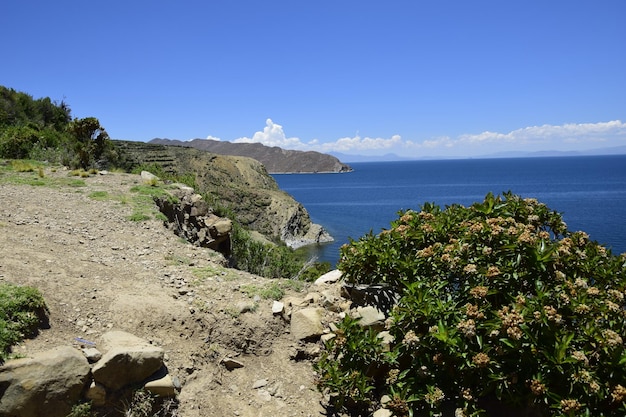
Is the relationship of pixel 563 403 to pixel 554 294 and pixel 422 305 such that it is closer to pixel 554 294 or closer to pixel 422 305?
pixel 554 294

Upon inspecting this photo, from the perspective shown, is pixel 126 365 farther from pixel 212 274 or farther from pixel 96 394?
pixel 212 274

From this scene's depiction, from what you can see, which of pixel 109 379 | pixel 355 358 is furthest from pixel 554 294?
pixel 109 379

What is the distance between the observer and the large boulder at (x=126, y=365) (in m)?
4.93

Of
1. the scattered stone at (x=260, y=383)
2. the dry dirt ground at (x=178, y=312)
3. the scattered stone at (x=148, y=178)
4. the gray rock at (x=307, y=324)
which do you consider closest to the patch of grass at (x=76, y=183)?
the scattered stone at (x=148, y=178)

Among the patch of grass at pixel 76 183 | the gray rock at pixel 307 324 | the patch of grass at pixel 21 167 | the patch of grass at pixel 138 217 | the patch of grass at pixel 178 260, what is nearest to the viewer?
the gray rock at pixel 307 324

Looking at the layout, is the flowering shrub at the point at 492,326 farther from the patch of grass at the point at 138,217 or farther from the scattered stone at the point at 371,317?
the patch of grass at the point at 138,217

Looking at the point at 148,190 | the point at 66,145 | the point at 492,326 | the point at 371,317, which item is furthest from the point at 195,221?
the point at 66,145

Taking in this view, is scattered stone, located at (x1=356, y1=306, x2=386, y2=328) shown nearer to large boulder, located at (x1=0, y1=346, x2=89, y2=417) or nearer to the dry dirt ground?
the dry dirt ground

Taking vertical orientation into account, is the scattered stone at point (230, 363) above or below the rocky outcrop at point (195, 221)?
below

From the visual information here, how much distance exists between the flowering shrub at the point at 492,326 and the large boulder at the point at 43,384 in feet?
9.22

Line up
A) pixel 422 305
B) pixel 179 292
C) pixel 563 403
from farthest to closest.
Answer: pixel 179 292 → pixel 422 305 → pixel 563 403

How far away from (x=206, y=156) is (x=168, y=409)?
72.6m

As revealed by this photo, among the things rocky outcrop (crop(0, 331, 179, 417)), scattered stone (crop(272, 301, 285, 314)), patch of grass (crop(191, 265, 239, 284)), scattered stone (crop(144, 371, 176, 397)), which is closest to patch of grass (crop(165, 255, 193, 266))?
patch of grass (crop(191, 265, 239, 284))

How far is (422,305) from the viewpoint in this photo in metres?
4.65
